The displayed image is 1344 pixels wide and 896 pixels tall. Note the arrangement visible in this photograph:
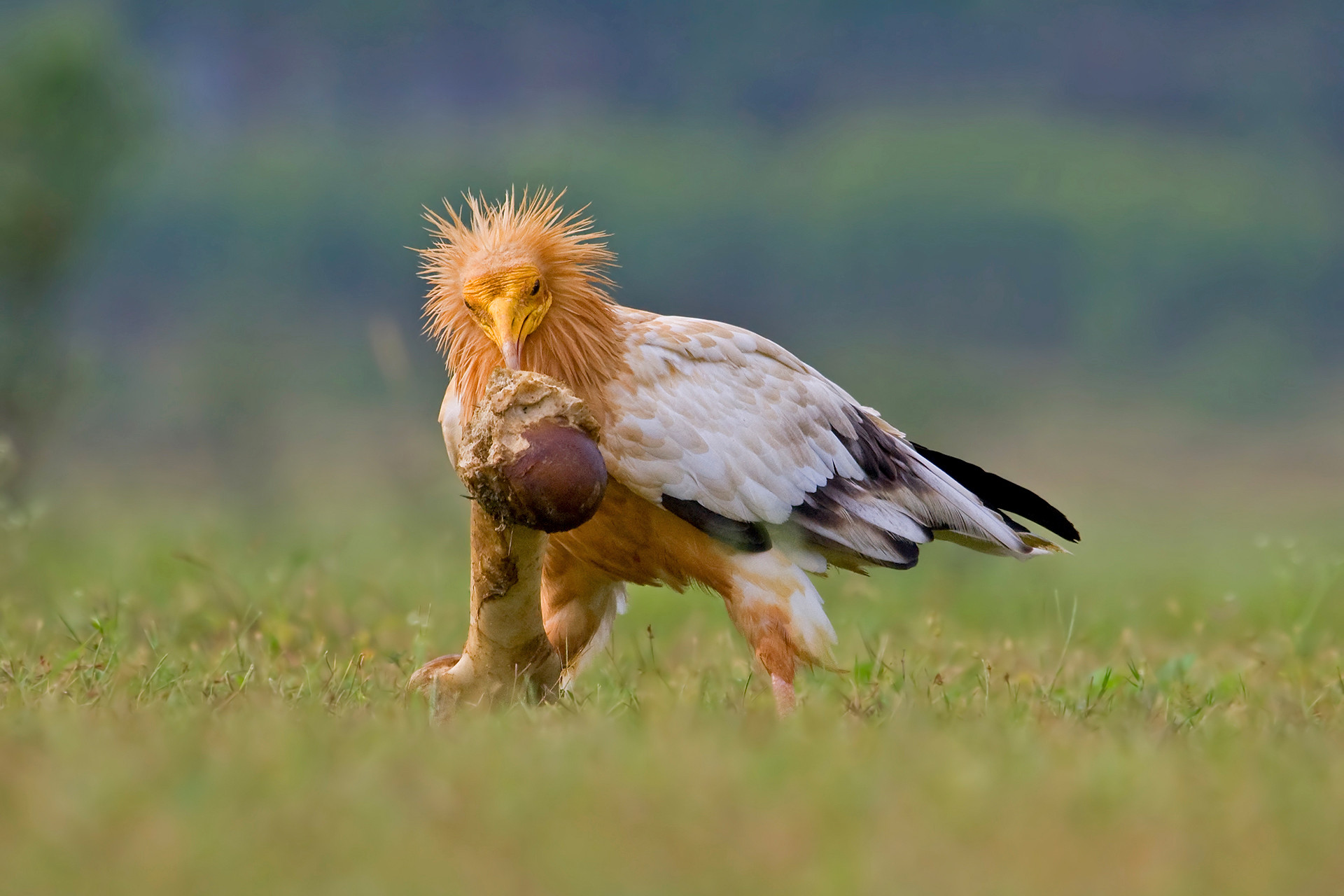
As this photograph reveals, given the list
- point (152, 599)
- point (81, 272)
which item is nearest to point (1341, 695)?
point (152, 599)

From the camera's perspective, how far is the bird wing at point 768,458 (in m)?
3.76

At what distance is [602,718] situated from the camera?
3123 millimetres

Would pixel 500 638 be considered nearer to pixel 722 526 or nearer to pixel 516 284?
pixel 722 526

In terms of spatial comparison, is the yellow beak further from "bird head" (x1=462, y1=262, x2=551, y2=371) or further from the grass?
the grass

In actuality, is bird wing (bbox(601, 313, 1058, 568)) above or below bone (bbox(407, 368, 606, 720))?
above

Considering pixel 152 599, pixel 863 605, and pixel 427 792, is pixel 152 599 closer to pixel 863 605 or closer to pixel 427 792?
pixel 863 605

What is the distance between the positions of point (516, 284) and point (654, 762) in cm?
169

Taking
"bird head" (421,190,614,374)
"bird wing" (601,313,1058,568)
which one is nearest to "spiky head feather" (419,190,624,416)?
"bird head" (421,190,614,374)

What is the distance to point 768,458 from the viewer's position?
3977 millimetres

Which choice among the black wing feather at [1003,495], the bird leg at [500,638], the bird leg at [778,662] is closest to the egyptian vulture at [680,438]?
the bird leg at [778,662]

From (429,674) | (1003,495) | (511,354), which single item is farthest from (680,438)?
(1003,495)

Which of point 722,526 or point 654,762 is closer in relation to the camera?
point 654,762

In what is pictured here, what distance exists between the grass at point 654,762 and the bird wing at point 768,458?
1.35 ft

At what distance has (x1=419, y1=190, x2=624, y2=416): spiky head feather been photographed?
383cm
